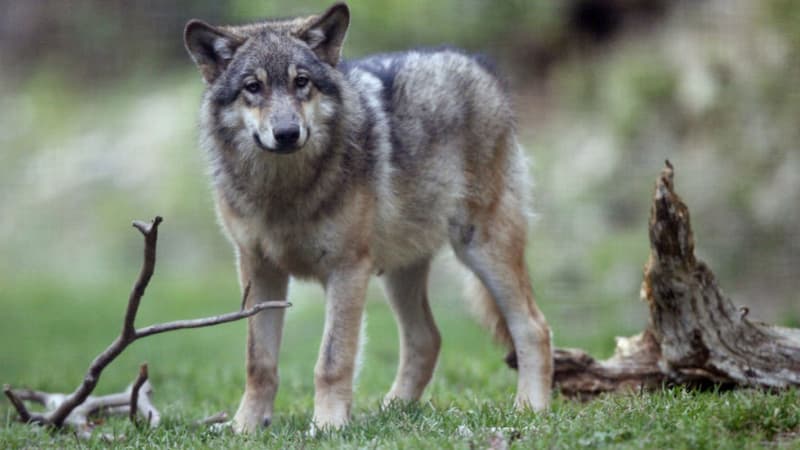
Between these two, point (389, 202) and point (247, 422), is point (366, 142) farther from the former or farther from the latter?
point (247, 422)

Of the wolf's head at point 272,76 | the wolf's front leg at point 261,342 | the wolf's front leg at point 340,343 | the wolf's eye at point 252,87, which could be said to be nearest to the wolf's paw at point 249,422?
the wolf's front leg at point 261,342

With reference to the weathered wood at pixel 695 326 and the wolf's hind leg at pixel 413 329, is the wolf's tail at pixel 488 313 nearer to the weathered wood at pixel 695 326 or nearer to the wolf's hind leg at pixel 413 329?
the wolf's hind leg at pixel 413 329

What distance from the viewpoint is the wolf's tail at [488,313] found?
6.66 meters

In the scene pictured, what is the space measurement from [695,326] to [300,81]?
257 cm

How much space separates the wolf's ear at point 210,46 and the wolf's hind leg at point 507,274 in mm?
1827

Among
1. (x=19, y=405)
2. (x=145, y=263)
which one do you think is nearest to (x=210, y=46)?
(x=145, y=263)

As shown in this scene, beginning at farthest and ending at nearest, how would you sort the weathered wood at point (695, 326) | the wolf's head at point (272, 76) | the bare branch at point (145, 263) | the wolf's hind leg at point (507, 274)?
1. the wolf's hind leg at point (507, 274)
2. the weathered wood at point (695, 326)
3. the wolf's head at point (272, 76)
4. the bare branch at point (145, 263)

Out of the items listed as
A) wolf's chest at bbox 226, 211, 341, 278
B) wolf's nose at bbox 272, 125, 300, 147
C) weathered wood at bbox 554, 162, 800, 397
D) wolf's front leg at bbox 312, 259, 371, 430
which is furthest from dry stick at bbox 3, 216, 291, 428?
weathered wood at bbox 554, 162, 800, 397

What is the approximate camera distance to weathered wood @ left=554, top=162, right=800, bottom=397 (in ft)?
17.9

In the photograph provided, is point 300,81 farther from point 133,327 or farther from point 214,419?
point 214,419

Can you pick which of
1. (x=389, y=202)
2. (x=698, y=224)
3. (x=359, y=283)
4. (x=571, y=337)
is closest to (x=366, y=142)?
(x=389, y=202)

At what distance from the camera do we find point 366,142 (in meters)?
5.94

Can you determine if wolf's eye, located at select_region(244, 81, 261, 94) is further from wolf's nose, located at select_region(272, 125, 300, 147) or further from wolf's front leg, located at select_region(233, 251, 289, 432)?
wolf's front leg, located at select_region(233, 251, 289, 432)

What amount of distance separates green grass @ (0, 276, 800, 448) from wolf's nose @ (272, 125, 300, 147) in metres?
1.49
